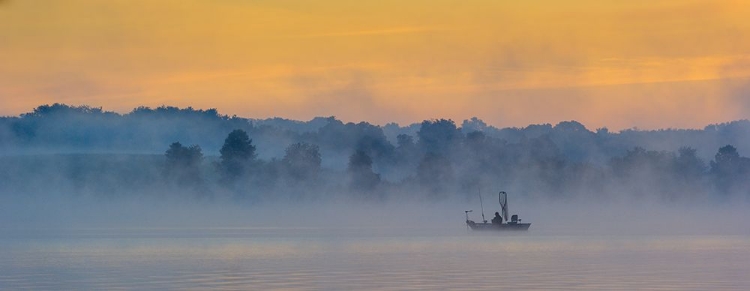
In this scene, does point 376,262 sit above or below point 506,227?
below

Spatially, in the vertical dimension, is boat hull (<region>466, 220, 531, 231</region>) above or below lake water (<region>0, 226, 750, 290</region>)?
above

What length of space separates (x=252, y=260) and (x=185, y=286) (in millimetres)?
19121

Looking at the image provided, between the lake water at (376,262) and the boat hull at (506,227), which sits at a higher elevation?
the boat hull at (506,227)

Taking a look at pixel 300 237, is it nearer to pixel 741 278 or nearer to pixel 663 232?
pixel 663 232

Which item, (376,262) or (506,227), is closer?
(376,262)

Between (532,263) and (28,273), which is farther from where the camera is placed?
(532,263)

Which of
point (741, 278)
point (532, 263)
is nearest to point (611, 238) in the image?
point (532, 263)

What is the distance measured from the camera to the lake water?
221 feet

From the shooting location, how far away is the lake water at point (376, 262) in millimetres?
67375

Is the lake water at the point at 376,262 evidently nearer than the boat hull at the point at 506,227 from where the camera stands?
Yes

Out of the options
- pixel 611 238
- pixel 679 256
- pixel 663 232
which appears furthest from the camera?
pixel 663 232

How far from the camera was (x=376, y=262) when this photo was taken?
83312 mm

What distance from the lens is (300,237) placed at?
121812mm

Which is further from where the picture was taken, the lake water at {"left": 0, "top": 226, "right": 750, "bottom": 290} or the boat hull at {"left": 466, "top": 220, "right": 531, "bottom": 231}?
the boat hull at {"left": 466, "top": 220, "right": 531, "bottom": 231}
